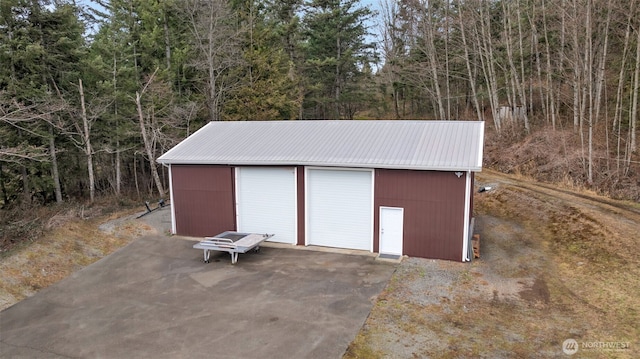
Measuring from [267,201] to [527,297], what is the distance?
829 centimetres

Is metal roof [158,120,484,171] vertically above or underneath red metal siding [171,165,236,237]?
above

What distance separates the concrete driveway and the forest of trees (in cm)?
668

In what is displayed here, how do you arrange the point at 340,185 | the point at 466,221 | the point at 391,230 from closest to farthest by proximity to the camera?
the point at 466,221 → the point at 391,230 → the point at 340,185

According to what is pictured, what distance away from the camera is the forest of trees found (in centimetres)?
1855

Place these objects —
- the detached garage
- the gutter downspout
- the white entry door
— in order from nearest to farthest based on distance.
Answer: the gutter downspout
the detached garage
the white entry door

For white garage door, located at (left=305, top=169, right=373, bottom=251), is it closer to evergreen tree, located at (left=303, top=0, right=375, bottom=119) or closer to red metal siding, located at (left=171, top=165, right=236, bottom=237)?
red metal siding, located at (left=171, top=165, right=236, bottom=237)

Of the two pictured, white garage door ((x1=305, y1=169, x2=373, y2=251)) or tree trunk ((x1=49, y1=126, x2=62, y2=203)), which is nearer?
white garage door ((x1=305, y1=169, x2=373, y2=251))

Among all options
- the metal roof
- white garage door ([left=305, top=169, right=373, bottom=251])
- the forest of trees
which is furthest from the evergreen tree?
white garage door ([left=305, top=169, right=373, bottom=251])

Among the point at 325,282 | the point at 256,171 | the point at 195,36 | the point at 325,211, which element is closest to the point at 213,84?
the point at 195,36

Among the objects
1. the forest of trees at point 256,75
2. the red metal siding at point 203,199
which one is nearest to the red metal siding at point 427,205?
the red metal siding at point 203,199

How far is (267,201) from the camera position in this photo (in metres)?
14.0

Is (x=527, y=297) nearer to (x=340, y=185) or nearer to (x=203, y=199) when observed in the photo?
(x=340, y=185)

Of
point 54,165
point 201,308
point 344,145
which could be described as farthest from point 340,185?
point 54,165

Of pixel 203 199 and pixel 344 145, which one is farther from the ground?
pixel 344 145
